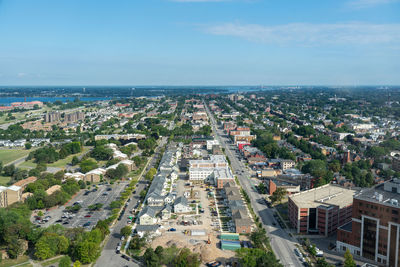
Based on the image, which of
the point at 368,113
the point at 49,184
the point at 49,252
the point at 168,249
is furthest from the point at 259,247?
the point at 368,113

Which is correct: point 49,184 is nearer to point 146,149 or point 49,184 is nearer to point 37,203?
point 37,203

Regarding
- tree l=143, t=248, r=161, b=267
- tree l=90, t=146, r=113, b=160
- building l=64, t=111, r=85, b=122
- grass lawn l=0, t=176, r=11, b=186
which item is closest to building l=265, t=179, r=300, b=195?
tree l=143, t=248, r=161, b=267

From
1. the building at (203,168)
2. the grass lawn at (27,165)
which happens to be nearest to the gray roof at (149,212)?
the building at (203,168)

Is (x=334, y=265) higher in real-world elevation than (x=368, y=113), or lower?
lower

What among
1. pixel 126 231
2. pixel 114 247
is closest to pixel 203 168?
pixel 126 231

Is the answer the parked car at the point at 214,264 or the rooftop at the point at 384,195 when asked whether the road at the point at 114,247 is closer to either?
the parked car at the point at 214,264
